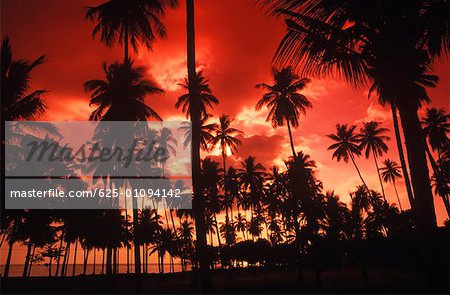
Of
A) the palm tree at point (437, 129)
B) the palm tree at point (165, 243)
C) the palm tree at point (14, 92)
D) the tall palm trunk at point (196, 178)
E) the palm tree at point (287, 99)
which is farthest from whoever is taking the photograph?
the palm tree at point (165, 243)

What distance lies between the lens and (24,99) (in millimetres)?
12305

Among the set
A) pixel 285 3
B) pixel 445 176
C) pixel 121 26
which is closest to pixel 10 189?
pixel 121 26

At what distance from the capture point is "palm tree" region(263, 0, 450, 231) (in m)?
3.92

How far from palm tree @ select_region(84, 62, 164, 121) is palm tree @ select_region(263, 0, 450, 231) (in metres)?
15.7

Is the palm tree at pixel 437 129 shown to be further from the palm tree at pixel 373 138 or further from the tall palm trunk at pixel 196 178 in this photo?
the tall palm trunk at pixel 196 178

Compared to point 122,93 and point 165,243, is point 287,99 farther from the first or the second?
point 165,243

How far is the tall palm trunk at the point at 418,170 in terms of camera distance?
12.3 feet

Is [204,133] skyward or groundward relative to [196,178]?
skyward

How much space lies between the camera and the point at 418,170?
3.93 metres

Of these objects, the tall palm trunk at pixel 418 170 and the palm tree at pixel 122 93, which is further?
the palm tree at pixel 122 93

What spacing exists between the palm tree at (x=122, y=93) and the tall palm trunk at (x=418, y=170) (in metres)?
17.0

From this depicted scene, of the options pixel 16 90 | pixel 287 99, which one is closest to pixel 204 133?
pixel 287 99

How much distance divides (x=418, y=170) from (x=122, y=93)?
18348 mm

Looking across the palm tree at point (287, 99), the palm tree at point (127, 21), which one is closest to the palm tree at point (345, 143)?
the palm tree at point (287, 99)
